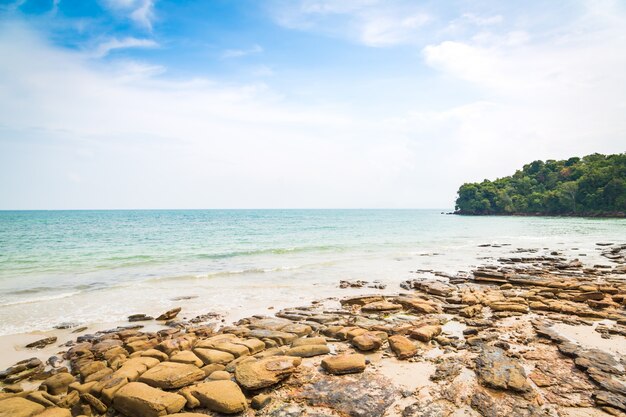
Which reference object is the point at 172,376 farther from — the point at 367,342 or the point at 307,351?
the point at 367,342

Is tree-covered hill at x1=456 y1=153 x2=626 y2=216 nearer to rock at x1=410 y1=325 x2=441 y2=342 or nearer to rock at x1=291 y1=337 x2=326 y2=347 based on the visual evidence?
rock at x1=410 y1=325 x2=441 y2=342

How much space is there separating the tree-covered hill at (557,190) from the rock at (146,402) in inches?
4033

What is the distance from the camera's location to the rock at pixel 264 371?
5898 millimetres

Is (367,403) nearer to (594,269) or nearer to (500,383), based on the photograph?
(500,383)

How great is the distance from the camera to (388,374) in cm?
645

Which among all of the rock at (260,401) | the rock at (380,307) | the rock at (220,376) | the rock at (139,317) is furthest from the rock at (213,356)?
the rock at (380,307)

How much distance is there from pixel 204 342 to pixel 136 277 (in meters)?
12.4

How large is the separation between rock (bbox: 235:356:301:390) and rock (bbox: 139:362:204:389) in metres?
0.83

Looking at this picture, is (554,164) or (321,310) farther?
(554,164)

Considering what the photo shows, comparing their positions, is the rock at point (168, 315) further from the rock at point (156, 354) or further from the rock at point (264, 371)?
the rock at point (264, 371)

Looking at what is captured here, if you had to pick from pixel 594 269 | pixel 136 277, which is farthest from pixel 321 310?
pixel 594 269

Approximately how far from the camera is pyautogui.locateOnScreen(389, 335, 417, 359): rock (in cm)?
720

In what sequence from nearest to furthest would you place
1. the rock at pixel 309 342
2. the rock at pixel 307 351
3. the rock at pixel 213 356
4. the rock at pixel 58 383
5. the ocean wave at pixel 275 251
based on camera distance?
the rock at pixel 58 383 → the rock at pixel 213 356 → the rock at pixel 307 351 → the rock at pixel 309 342 → the ocean wave at pixel 275 251

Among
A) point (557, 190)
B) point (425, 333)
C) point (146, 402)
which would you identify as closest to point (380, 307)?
point (425, 333)
